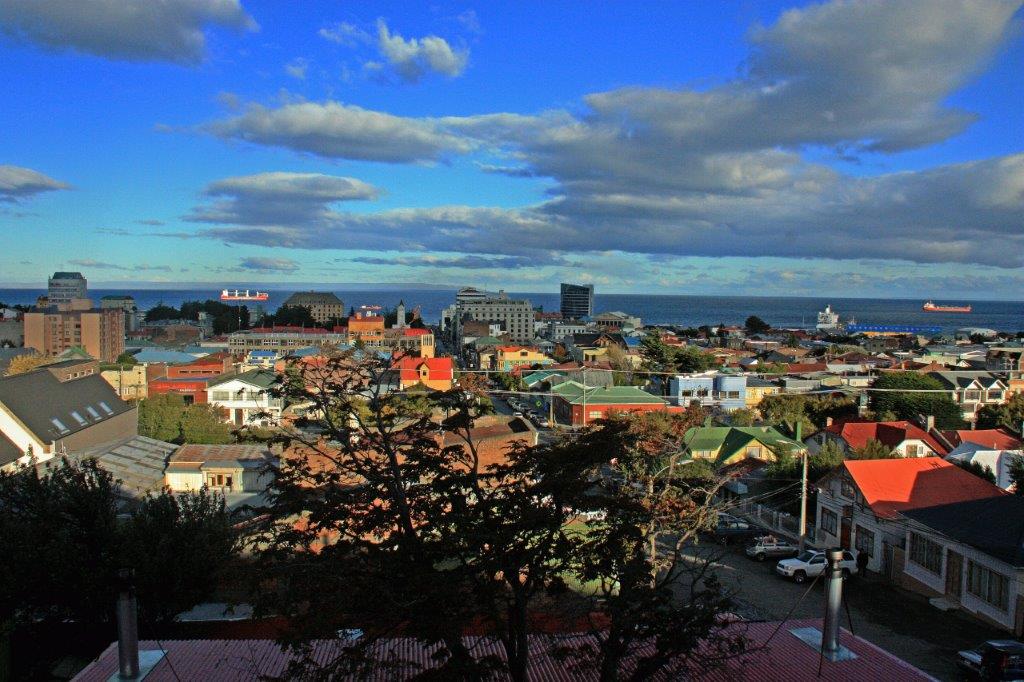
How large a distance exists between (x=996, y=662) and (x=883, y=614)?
144 inches

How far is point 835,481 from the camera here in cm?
1744

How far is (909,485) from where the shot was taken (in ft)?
54.7

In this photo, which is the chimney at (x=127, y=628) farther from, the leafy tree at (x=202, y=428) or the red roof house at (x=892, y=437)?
the red roof house at (x=892, y=437)

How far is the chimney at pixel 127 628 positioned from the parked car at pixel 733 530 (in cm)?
1338

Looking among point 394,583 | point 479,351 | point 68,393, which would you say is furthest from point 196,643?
point 479,351

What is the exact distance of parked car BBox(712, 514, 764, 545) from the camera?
1820 centimetres

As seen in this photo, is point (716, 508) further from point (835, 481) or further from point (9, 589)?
point (9, 589)

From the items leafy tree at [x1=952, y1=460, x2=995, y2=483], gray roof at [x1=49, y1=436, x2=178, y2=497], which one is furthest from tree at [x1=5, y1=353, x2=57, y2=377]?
leafy tree at [x1=952, y1=460, x2=995, y2=483]

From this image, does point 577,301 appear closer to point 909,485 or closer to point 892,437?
point 892,437

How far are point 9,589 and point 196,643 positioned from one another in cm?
292

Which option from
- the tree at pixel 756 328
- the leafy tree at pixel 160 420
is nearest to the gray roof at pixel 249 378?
the leafy tree at pixel 160 420

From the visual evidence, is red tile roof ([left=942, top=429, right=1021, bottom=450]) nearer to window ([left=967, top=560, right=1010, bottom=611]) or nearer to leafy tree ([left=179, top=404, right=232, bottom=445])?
window ([left=967, top=560, right=1010, bottom=611])

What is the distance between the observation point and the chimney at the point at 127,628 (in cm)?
789

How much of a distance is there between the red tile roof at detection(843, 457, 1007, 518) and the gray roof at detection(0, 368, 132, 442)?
23.0 meters
